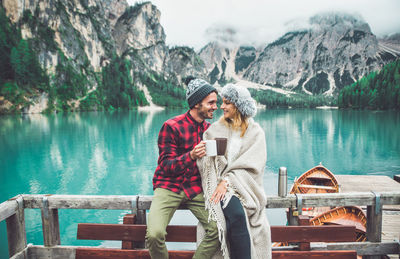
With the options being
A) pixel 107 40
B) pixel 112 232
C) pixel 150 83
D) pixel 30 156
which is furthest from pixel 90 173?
pixel 150 83

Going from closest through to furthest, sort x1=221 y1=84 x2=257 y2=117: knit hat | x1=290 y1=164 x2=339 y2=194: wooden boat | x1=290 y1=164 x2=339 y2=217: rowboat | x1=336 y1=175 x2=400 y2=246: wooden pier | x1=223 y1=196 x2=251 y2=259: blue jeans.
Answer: x1=223 y1=196 x2=251 y2=259: blue jeans, x1=221 y1=84 x2=257 y2=117: knit hat, x1=336 y1=175 x2=400 y2=246: wooden pier, x1=290 y1=164 x2=339 y2=217: rowboat, x1=290 y1=164 x2=339 y2=194: wooden boat

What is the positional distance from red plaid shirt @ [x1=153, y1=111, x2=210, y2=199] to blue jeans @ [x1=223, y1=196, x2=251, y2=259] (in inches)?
23.8

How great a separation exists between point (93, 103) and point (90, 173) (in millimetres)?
93246

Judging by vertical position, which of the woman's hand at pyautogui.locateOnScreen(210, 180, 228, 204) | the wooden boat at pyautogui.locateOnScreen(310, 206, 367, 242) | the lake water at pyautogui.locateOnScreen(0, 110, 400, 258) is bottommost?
the lake water at pyautogui.locateOnScreen(0, 110, 400, 258)

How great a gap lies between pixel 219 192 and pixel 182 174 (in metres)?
0.58

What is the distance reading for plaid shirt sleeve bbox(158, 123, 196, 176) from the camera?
10.1 feet

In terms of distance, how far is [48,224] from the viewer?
134 inches

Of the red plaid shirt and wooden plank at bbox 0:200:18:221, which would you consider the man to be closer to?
the red plaid shirt

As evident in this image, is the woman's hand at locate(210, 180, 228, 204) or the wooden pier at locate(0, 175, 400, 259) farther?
the wooden pier at locate(0, 175, 400, 259)

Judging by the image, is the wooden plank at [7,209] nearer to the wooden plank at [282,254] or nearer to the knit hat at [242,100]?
the wooden plank at [282,254]

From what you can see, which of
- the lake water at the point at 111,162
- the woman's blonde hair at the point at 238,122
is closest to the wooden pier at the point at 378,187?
the lake water at the point at 111,162

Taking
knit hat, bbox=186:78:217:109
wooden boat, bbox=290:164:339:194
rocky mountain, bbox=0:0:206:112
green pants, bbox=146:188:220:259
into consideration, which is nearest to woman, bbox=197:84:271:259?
green pants, bbox=146:188:220:259

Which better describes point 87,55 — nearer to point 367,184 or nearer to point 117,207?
point 367,184

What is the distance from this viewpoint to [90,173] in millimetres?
21344
